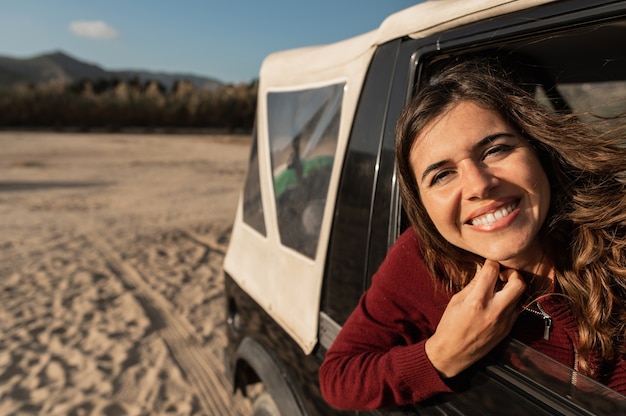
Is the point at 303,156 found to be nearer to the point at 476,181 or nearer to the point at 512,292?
the point at 476,181

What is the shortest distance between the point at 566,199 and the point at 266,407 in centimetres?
132

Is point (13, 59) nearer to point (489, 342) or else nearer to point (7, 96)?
point (7, 96)

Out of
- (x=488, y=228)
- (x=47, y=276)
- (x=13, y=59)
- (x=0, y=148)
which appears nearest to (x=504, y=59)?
(x=488, y=228)

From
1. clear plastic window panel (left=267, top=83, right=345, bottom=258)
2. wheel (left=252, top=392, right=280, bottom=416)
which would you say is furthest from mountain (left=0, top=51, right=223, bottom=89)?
wheel (left=252, top=392, right=280, bottom=416)

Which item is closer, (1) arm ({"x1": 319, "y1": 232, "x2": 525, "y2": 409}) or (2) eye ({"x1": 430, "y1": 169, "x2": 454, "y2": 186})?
(1) arm ({"x1": 319, "y1": 232, "x2": 525, "y2": 409})

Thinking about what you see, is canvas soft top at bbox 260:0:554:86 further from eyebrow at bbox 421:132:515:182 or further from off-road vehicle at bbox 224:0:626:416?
eyebrow at bbox 421:132:515:182

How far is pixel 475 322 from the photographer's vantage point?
105 centimetres

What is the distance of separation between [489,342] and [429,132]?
47cm

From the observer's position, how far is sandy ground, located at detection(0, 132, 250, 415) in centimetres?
362

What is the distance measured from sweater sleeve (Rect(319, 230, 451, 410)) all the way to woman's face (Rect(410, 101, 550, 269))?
134mm

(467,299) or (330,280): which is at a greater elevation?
(467,299)

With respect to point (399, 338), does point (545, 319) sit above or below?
above

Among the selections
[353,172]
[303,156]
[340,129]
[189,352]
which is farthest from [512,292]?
[189,352]

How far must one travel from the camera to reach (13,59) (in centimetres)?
11300
